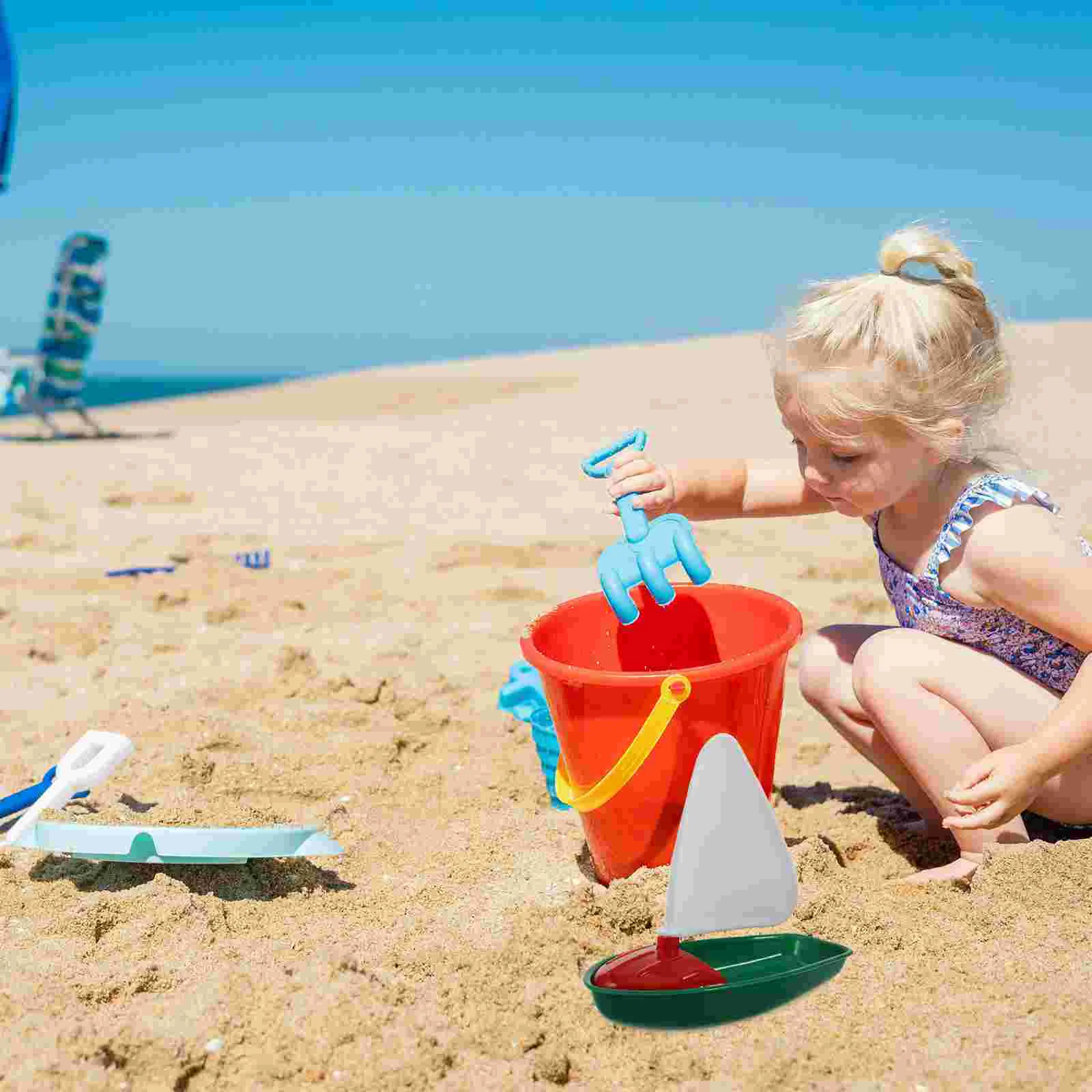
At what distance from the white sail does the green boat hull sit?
0.19 ft

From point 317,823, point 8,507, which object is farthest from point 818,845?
point 8,507

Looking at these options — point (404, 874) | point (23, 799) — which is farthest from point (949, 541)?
point (23, 799)

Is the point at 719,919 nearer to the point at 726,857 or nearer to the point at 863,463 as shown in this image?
the point at 726,857

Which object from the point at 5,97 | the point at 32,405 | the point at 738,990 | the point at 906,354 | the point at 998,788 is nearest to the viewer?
the point at 738,990

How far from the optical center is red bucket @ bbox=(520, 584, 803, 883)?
55.8 inches

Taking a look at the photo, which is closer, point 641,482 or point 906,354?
point 906,354

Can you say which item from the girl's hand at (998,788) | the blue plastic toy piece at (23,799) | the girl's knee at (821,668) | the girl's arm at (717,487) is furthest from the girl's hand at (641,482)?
the blue plastic toy piece at (23,799)

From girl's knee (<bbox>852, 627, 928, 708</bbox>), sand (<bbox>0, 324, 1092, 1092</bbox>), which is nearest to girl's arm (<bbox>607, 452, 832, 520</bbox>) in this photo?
girl's knee (<bbox>852, 627, 928, 708</bbox>)

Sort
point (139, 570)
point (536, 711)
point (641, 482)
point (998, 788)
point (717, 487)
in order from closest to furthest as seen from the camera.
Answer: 1. point (998, 788)
2. point (641, 482)
3. point (717, 487)
4. point (536, 711)
5. point (139, 570)

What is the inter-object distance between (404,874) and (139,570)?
1.99 meters

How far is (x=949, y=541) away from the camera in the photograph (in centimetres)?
154

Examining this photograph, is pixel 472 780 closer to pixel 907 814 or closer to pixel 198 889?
pixel 198 889

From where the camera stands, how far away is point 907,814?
182 cm

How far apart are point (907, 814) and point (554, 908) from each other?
70 cm
